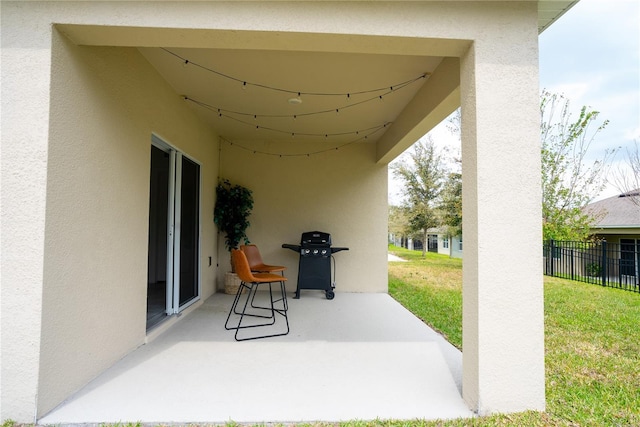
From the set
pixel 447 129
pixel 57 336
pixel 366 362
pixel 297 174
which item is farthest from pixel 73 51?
pixel 447 129

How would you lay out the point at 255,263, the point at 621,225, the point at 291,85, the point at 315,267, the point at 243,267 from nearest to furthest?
the point at 243,267 → the point at 291,85 → the point at 255,263 → the point at 315,267 → the point at 621,225

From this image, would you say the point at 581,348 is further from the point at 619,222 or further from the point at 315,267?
the point at 619,222

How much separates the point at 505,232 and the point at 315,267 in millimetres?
3725

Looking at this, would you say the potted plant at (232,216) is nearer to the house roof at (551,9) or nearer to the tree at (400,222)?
the house roof at (551,9)

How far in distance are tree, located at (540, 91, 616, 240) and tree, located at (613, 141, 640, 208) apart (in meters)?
0.97

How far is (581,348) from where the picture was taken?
3.18m

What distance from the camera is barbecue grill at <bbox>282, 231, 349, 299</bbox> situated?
540 centimetres

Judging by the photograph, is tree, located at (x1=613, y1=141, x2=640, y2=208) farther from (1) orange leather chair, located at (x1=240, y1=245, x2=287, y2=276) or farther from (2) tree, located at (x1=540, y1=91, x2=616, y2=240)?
(1) orange leather chair, located at (x1=240, y1=245, x2=287, y2=276)

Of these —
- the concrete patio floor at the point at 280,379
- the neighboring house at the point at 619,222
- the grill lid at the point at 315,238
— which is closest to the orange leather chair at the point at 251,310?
the concrete patio floor at the point at 280,379

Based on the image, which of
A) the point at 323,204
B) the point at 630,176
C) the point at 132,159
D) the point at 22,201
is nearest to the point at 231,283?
the point at 323,204

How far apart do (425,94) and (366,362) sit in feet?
9.14

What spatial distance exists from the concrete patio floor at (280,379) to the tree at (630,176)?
820cm

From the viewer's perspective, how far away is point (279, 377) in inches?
94.8

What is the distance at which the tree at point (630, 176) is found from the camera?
8016 mm
